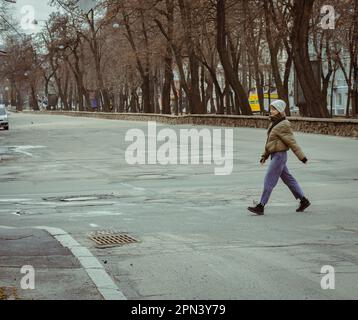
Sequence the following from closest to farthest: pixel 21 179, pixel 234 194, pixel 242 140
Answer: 1. pixel 234 194
2. pixel 21 179
3. pixel 242 140

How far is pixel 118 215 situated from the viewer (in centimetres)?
1226

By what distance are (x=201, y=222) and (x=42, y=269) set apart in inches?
141

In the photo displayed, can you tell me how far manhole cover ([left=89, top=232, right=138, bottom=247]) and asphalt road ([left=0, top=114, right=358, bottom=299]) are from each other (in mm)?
143

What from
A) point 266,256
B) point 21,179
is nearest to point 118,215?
point 266,256

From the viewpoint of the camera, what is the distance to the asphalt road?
290 inches

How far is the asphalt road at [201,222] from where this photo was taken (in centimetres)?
737

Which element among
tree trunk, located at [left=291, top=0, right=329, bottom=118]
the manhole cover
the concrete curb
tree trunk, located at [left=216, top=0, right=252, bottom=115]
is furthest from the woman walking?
tree trunk, located at [left=216, top=0, right=252, bottom=115]

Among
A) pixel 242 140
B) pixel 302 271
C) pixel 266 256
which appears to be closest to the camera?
pixel 302 271

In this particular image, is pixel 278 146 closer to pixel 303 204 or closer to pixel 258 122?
pixel 303 204

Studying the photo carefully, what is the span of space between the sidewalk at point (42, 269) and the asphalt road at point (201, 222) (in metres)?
0.35
